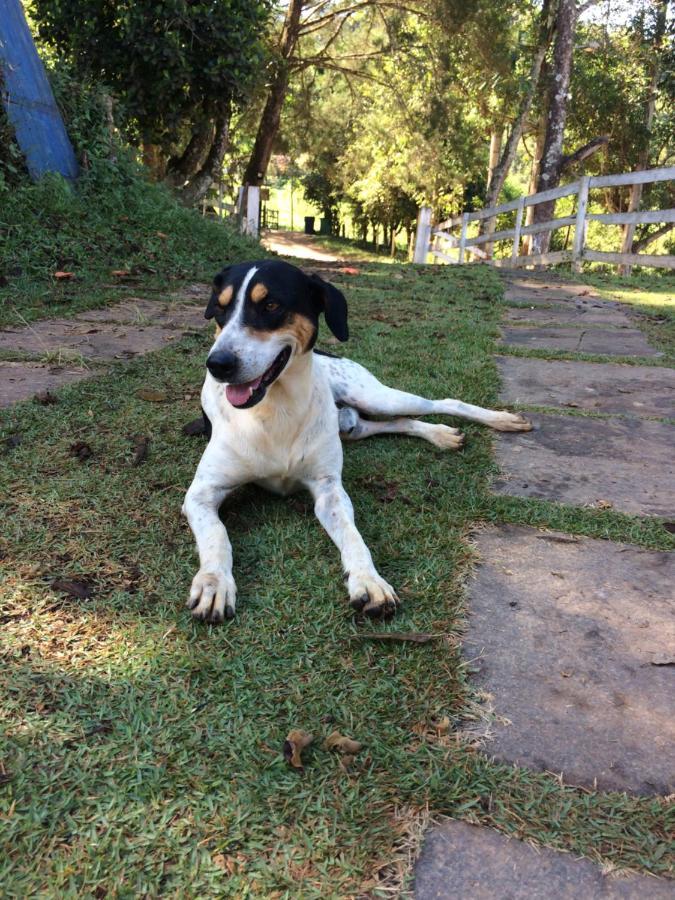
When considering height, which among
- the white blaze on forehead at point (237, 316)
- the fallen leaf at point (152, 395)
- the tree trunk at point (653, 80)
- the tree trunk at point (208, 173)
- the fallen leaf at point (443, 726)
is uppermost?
the tree trunk at point (653, 80)

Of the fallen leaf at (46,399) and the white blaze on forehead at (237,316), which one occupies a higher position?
the white blaze on forehead at (237,316)

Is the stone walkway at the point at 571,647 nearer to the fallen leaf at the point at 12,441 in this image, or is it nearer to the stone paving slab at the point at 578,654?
the stone paving slab at the point at 578,654

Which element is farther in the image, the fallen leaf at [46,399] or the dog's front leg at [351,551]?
the fallen leaf at [46,399]

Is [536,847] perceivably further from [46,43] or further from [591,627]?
[46,43]

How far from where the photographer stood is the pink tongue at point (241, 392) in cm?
252

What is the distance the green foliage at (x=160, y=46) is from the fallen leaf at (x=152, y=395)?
7.91m

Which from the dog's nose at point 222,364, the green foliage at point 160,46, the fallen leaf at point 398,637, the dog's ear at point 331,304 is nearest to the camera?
the fallen leaf at point 398,637

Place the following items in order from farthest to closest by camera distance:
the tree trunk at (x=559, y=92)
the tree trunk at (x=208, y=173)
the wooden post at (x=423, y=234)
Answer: the wooden post at (x=423, y=234)
the tree trunk at (x=559, y=92)
the tree trunk at (x=208, y=173)

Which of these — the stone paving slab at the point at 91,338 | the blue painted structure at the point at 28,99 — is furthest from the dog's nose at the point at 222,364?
the blue painted structure at the point at 28,99

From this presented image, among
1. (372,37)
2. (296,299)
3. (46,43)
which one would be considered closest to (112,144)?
(46,43)

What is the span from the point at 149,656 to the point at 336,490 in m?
1.08

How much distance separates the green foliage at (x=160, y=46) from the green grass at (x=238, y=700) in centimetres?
893

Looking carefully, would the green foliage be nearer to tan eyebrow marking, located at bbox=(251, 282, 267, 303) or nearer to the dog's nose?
tan eyebrow marking, located at bbox=(251, 282, 267, 303)

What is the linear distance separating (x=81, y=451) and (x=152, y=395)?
0.91 metres
